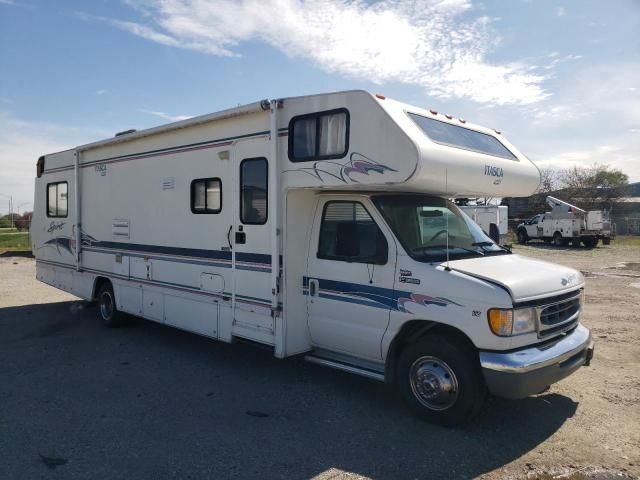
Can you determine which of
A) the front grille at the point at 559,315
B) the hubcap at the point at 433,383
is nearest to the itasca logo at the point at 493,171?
the front grille at the point at 559,315

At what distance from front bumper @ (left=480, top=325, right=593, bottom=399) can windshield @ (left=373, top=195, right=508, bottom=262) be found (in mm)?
1123

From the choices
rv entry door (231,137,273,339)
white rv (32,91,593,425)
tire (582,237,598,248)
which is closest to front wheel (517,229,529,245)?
tire (582,237,598,248)

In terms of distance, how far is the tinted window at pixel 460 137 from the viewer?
514 centimetres

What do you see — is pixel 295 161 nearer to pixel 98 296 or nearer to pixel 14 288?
pixel 98 296

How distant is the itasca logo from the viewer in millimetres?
5463

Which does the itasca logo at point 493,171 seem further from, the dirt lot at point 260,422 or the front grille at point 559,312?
the dirt lot at point 260,422

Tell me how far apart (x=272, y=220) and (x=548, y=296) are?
2882mm

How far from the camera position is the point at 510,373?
4.27 meters

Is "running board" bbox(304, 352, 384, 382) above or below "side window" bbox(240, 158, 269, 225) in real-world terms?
below

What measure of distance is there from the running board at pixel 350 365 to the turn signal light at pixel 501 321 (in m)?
1.27

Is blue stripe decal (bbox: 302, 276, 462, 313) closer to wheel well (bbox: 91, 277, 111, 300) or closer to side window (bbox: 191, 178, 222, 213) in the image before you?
side window (bbox: 191, 178, 222, 213)

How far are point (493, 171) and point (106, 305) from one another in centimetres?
666

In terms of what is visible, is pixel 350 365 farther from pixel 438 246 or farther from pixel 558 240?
pixel 558 240

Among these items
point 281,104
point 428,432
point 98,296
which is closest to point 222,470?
point 428,432
